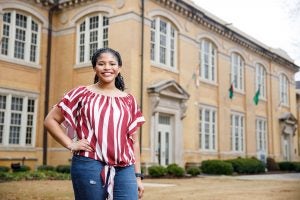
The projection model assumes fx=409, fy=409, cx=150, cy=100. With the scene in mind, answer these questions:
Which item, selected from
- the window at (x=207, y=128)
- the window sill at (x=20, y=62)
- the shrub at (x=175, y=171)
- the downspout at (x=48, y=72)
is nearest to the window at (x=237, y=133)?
the window at (x=207, y=128)

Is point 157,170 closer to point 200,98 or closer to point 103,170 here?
point 200,98

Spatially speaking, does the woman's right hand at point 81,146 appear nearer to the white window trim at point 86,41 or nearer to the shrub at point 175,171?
the shrub at point 175,171

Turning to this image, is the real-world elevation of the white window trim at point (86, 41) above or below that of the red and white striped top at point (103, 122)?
above

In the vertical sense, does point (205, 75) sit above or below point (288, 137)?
above

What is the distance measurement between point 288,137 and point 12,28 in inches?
987

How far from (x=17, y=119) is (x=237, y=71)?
1572cm

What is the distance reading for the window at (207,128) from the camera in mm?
23566

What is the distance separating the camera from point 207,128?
79.7ft

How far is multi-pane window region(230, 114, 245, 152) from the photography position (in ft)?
88.2

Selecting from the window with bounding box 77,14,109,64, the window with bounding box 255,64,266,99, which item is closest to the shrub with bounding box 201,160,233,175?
the window with bounding box 77,14,109,64

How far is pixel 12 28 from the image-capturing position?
18609 millimetres

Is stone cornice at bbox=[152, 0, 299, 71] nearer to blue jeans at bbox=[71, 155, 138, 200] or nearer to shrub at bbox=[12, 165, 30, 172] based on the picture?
shrub at bbox=[12, 165, 30, 172]

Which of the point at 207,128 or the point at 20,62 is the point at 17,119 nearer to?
the point at 20,62

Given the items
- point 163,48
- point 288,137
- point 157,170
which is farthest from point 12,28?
point 288,137
